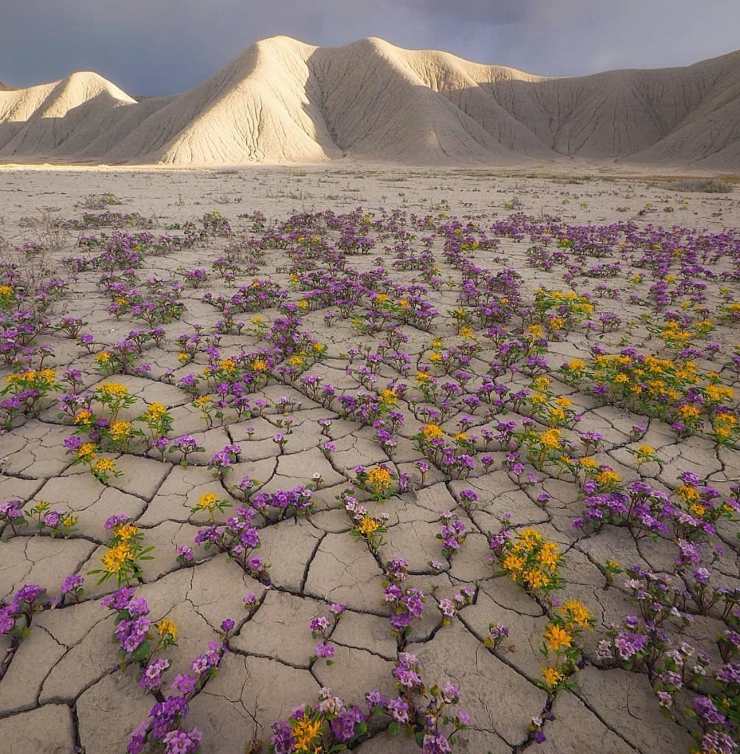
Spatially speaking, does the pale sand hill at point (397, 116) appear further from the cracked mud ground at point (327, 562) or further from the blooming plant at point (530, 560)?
the blooming plant at point (530, 560)

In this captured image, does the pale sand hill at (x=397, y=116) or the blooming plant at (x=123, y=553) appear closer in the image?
the blooming plant at (x=123, y=553)

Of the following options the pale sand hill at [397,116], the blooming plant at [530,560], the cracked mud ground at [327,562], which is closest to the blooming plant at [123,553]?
the cracked mud ground at [327,562]

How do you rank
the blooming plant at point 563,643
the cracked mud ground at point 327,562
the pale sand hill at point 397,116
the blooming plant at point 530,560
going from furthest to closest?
the pale sand hill at point 397,116 → the blooming plant at point 530,560 → the blooming plant at point 563,643 → the cracked mud ground at point 327,562

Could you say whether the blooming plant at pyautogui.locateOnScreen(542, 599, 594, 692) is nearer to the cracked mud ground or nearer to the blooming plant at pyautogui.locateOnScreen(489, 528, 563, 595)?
the cracked mud ground

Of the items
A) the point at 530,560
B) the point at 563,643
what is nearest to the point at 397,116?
the point at 530,560

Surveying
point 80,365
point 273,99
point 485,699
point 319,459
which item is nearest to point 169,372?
point 80,365

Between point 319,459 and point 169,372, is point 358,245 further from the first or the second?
point 319,459

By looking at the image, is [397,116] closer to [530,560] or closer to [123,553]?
[530,560]
